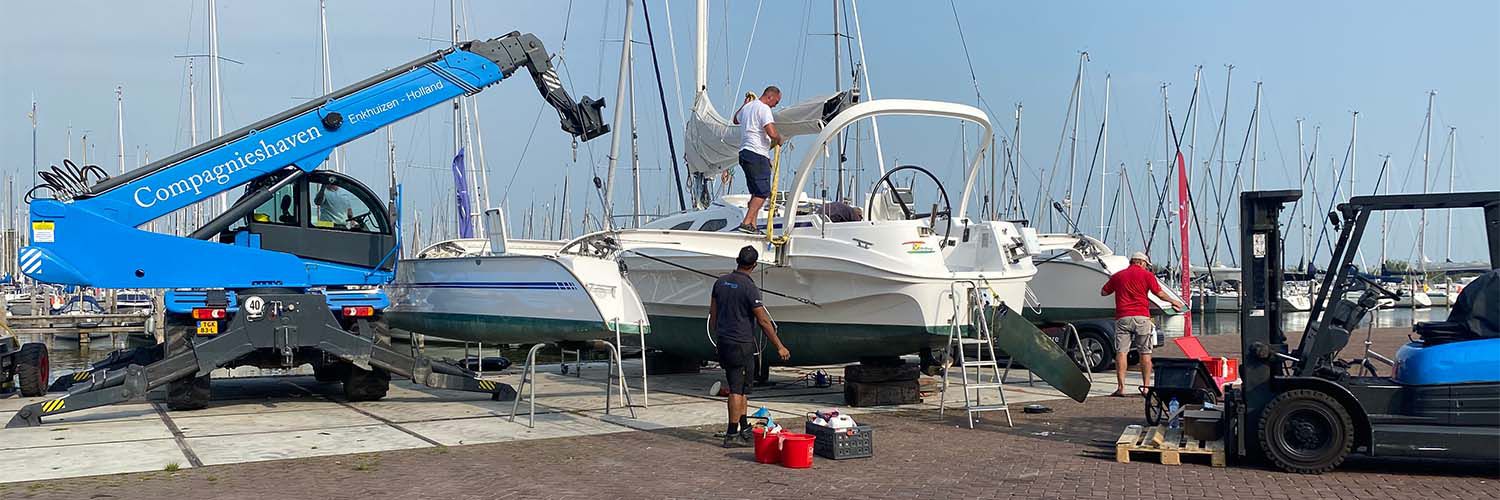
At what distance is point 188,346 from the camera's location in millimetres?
10766

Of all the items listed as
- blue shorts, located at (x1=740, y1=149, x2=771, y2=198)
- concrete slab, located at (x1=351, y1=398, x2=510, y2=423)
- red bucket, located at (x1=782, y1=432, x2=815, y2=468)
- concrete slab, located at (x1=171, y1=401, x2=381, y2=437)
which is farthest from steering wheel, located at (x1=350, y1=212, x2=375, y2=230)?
red bucket, located at (x1=782, y1=432, x2=815, y2=468)

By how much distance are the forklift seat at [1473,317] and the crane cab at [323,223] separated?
9.02 metres

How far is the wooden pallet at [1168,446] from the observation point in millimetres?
8070

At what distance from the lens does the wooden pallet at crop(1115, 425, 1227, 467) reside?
8.07 meters

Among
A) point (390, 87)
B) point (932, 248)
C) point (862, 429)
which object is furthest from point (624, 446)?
point (390, 87)

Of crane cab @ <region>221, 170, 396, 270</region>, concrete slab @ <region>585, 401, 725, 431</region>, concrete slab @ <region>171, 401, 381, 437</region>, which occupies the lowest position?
concrete slab @ <region>585, 401, 725, 431</region>

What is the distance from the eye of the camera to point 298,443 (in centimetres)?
913

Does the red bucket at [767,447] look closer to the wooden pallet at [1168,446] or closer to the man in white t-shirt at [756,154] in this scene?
the wooden pallet at [1168,446]

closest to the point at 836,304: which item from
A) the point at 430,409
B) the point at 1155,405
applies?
the point at 1155,405

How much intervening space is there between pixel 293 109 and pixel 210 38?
2225 centimetres

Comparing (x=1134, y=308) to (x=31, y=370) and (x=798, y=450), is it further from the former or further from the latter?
(x=31, y=370)

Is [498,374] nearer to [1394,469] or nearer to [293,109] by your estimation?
[293,109]

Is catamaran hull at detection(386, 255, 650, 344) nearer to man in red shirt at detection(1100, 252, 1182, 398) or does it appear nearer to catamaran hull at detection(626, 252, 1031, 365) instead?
catamaran hull at detection(626, 252, 1031, 365)

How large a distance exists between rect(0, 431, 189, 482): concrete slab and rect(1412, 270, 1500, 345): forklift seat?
8036 mm
